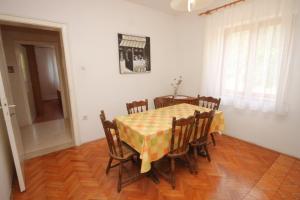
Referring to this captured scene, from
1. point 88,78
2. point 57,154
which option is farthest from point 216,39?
point 57,154

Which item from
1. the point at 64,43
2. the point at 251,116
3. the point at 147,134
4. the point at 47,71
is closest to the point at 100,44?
the point at 64,43

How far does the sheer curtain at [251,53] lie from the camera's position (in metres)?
2.26

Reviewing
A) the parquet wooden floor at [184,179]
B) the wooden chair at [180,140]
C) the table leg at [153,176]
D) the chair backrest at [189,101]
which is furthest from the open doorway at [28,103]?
the chair backrest at [189,101]

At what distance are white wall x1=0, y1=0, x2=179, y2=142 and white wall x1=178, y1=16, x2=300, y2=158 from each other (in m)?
0.58

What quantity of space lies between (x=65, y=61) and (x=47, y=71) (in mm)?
5450

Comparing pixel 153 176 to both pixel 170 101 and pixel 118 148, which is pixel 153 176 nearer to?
pixel 118 148

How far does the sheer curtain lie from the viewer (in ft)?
7.40

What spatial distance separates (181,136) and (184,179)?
642 millimetres

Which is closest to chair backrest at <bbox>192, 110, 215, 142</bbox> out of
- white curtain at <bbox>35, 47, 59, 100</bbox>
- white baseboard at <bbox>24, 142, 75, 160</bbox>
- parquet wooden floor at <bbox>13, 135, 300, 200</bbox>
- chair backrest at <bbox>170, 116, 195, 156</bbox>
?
chair backrest at <bbox>170, 116, 195, 156</bbox>

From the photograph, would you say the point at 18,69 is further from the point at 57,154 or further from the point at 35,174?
the point at 35,174

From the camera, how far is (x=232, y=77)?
9.64ft

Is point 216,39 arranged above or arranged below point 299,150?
above

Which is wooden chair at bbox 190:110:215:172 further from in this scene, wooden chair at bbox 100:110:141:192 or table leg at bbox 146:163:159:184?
wooden chair at bbox 100:110:141:192

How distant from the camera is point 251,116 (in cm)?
279
